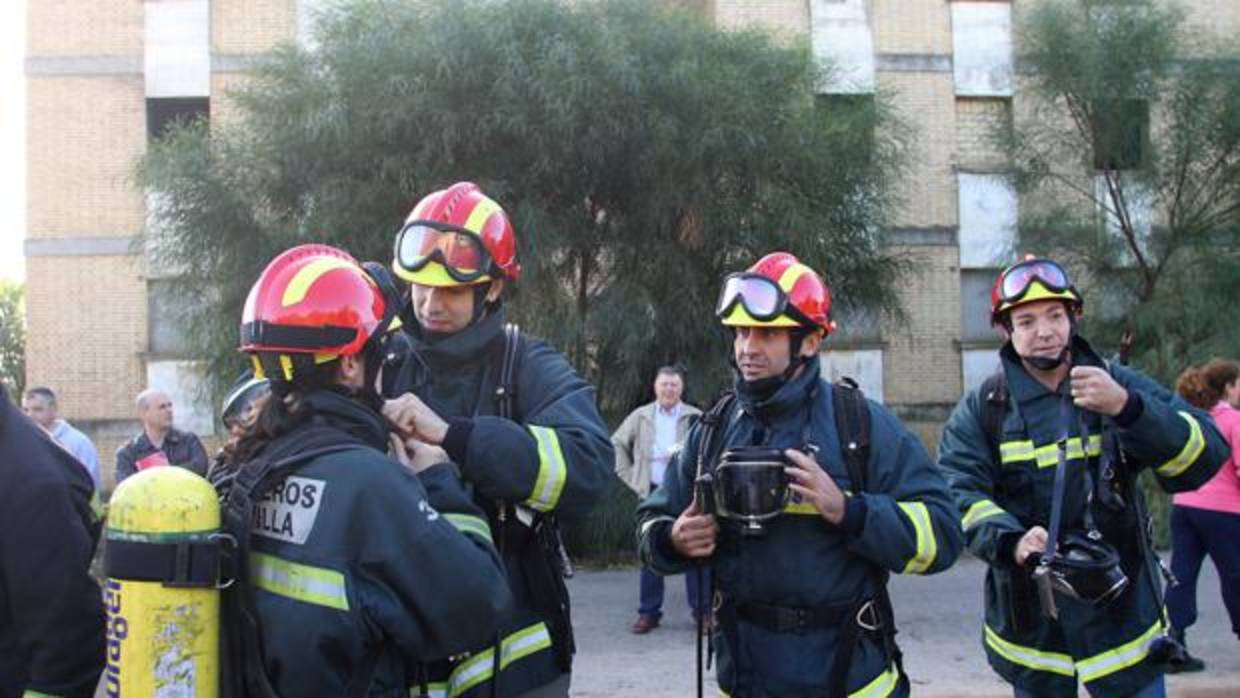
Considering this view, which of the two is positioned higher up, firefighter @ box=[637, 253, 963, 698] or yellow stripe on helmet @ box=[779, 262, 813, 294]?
yellow stripe on helmet @ box=[779, 262, 813, 294]

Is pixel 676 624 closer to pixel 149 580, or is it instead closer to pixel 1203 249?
pixel 149 580

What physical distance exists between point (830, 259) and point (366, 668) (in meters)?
12.2

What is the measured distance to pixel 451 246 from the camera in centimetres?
322

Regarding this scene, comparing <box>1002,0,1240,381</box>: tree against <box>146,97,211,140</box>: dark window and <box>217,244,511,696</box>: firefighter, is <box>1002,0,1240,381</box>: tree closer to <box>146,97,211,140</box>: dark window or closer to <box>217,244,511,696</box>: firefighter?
<box>146,97,211,140</box>: dark window

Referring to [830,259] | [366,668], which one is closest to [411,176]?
[830,259]

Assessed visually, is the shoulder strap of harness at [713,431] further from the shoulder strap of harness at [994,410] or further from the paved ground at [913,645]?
the paved ground at [913,645]

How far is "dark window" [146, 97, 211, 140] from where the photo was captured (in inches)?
816

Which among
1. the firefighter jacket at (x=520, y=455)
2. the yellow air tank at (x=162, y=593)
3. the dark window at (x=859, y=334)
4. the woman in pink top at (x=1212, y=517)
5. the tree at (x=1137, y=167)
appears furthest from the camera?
the dark window at (x=859, y=334)

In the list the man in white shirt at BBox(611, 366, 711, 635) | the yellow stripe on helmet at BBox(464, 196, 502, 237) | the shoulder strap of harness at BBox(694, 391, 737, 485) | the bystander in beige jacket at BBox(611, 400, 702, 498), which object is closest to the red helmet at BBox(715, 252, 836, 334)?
the shoulder strap of harness at BBox(694, 391, 737, 485)

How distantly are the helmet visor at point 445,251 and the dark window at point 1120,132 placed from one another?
16.0 meters

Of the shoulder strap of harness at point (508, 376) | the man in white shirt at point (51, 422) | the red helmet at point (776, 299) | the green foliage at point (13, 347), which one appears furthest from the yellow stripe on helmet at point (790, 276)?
the green foliage at point (13, 347)

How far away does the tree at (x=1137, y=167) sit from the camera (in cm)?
1659

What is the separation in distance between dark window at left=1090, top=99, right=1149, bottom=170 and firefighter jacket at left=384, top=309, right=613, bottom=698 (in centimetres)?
1582

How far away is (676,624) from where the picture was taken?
9.33m
